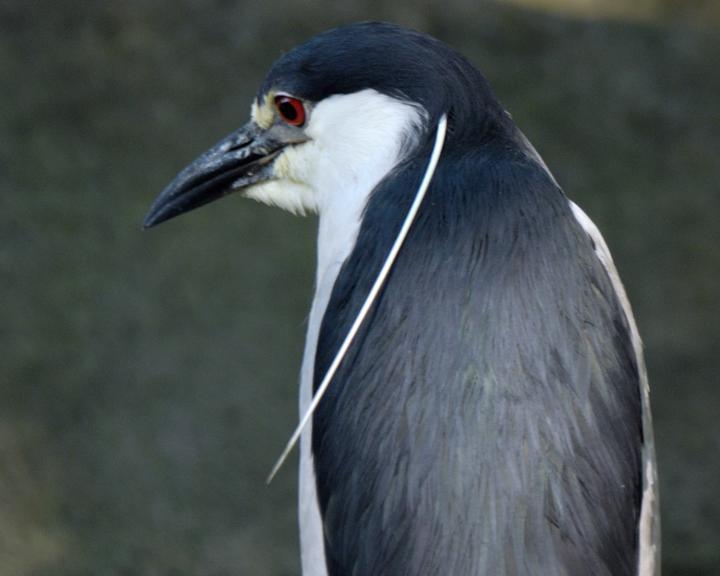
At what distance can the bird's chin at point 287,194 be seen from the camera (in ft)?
6.42

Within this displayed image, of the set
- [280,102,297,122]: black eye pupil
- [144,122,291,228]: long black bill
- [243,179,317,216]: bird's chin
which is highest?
[280,102,297,122]: black eye pupil

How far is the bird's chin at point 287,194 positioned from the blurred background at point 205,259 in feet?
4.14

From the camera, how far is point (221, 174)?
2008mm

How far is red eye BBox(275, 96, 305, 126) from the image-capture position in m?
1.88

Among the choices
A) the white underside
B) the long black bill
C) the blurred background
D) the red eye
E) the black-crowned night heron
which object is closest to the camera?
the black-crowned night heron

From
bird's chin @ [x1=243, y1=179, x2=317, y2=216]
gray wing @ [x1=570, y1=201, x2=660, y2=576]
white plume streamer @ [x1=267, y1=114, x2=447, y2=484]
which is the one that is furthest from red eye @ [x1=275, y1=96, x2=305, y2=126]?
gray wing @ [x1=570, y1=201, x2=660, y2=576]

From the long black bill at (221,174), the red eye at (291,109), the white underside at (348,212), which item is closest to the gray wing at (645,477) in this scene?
the white underside at (348,212)

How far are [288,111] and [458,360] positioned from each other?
25.0 inches

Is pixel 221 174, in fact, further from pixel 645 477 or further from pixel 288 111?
pixel 645 477

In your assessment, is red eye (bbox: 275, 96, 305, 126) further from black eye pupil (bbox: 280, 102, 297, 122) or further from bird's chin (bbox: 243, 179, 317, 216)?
→ bird's chin (bbox: 243, 179, 317, 216)

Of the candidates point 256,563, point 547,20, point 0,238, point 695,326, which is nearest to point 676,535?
point 695,326

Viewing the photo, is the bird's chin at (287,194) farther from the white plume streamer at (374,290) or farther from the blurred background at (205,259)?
the blurred background at (205,259)

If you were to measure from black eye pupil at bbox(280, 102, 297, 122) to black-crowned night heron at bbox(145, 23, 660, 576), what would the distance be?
13 centimetres

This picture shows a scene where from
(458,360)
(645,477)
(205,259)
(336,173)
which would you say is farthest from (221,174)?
(205,259)
